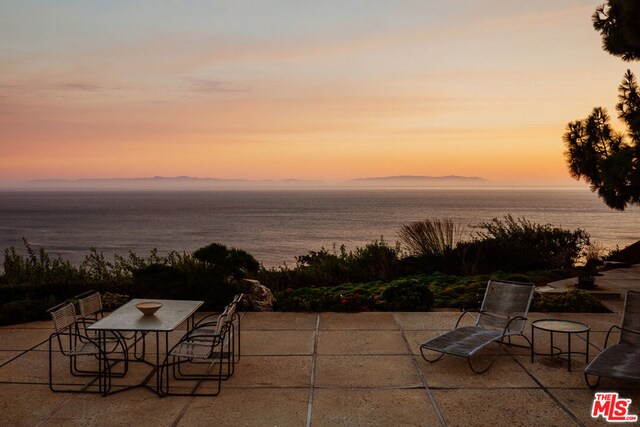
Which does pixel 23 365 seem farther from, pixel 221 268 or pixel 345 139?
pixel 345 139

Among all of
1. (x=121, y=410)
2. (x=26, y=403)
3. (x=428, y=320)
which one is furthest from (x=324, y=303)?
(x=26, y=403)

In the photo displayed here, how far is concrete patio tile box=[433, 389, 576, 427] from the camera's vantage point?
5.11 m

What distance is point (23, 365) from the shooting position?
6852mm

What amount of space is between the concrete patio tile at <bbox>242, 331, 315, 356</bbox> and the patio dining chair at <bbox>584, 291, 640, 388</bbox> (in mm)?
3419

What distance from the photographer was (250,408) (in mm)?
5469

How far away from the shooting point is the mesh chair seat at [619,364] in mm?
5477

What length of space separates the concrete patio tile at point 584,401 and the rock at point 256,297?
5.46m

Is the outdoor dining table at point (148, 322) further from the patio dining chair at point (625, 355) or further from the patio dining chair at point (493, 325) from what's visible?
the patio dining chair at point (625, 355)

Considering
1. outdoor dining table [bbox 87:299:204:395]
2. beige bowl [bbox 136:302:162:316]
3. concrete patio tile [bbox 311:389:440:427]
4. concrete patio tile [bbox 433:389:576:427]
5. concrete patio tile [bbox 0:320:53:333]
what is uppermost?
beige bowl [bbox 136:302:162:316]

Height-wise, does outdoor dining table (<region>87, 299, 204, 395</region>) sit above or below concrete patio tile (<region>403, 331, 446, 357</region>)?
above

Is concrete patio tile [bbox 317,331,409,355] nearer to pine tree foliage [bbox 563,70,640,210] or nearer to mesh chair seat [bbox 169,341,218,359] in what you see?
mesh chair seat [bbox 169,341,218,359]

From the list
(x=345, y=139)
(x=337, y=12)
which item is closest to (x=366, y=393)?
(x=337, y=12)

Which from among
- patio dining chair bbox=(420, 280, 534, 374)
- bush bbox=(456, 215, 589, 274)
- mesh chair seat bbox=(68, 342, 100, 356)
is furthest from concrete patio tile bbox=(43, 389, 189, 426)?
bush bbox=(456, 215, 589, 274)

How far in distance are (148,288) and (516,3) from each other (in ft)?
45.0
